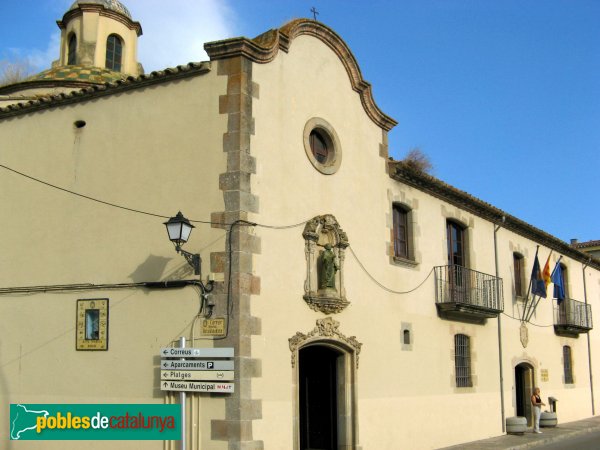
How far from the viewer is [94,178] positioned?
41.3ft

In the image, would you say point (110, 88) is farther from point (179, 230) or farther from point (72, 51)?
point (72, 51)

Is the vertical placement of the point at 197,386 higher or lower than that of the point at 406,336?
lower

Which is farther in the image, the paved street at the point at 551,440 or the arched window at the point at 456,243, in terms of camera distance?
the arched window at the point at 456,243

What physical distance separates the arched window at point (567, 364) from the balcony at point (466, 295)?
6.34 m

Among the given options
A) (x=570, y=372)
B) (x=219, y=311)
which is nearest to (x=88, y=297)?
(x=219, y=311)

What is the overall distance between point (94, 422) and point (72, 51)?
11.4 meters

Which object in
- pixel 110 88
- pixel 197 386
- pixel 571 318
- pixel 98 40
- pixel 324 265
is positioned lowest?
pixel 197 386

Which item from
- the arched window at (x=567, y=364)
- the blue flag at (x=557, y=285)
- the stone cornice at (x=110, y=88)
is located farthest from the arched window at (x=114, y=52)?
the arched window at (x=567, y=364)

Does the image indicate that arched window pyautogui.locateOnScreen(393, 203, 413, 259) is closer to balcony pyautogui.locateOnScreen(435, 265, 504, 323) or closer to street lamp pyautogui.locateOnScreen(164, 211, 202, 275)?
balcony pyautogui.locateOnScreen(435, 265, 504, 323)

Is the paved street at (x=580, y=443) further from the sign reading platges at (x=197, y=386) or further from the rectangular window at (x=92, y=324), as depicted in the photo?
the rectangular window at (x=92, y=324)

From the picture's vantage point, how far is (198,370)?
Result: 35.6 ft

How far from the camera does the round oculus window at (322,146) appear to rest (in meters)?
13.2

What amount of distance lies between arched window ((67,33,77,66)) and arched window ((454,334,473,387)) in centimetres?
1208

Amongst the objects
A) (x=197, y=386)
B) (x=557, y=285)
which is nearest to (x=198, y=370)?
(x=197, y=386)
